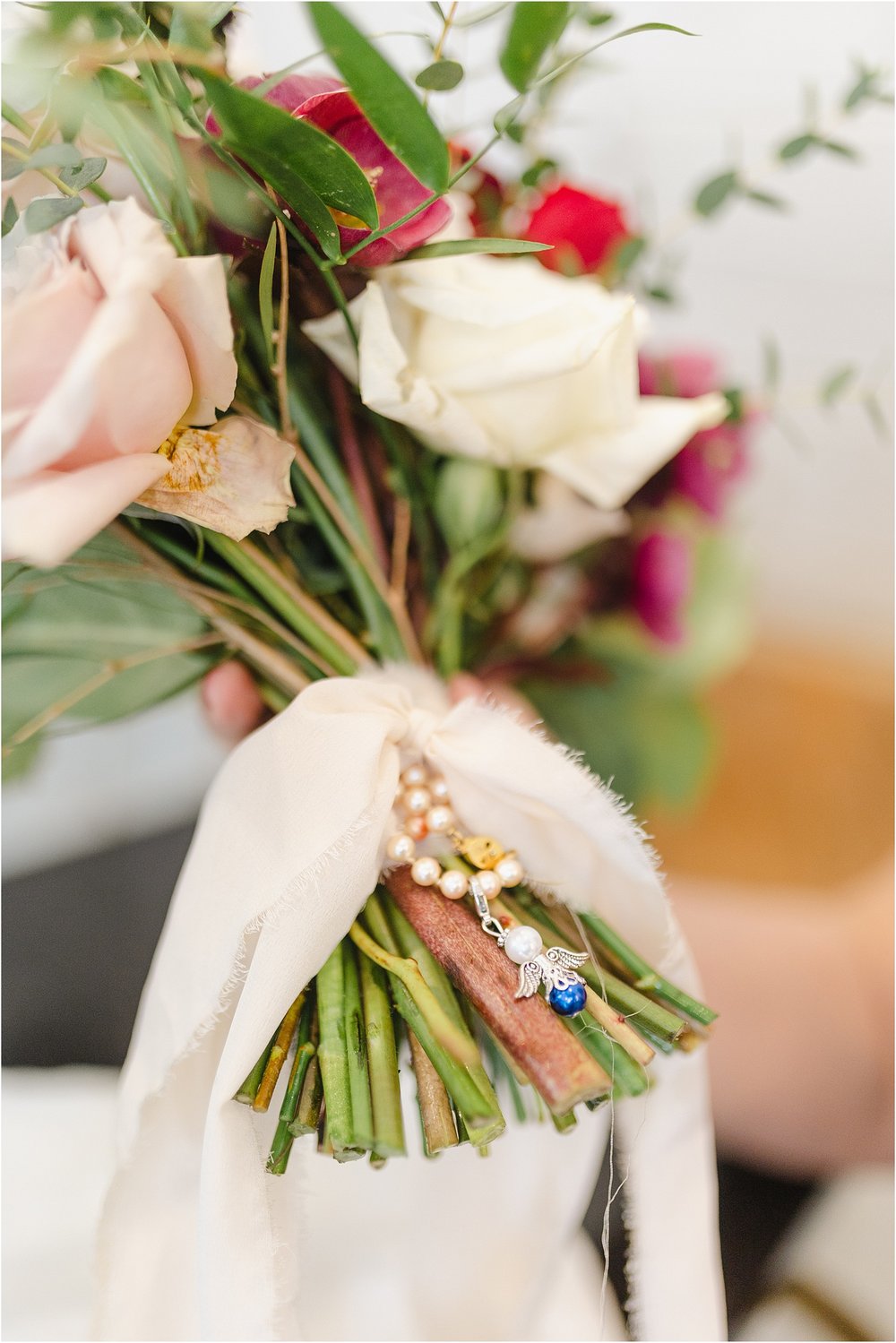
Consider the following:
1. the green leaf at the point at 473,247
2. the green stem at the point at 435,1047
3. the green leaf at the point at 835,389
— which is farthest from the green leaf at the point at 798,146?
the green stem at the point at 435,1047

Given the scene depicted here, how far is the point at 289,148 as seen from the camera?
277mm

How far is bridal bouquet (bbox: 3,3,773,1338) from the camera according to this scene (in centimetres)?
28

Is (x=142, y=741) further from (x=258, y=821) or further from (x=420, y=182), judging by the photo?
(x=420, y=182)

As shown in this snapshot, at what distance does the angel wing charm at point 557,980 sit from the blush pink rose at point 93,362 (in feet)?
0.71

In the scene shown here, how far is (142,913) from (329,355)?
1.94 ft

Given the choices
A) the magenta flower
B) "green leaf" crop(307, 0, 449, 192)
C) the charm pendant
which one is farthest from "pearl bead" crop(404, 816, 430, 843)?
the magenta flower

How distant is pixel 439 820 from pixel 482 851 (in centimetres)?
2

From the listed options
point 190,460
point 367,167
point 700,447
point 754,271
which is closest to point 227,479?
point 190,460

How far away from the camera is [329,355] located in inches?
15.6

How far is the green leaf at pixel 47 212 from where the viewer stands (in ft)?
0.91

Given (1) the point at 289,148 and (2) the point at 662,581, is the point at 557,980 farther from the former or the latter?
(2) the point at 662,581

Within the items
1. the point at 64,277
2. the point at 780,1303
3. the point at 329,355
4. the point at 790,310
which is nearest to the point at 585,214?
the point at 329,355

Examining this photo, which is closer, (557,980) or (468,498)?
(557,980)

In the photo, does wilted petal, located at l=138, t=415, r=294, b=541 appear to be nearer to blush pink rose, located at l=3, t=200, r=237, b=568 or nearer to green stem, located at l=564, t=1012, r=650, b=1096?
blush pink rose, located at l=3, t=200, r=237, b=568
